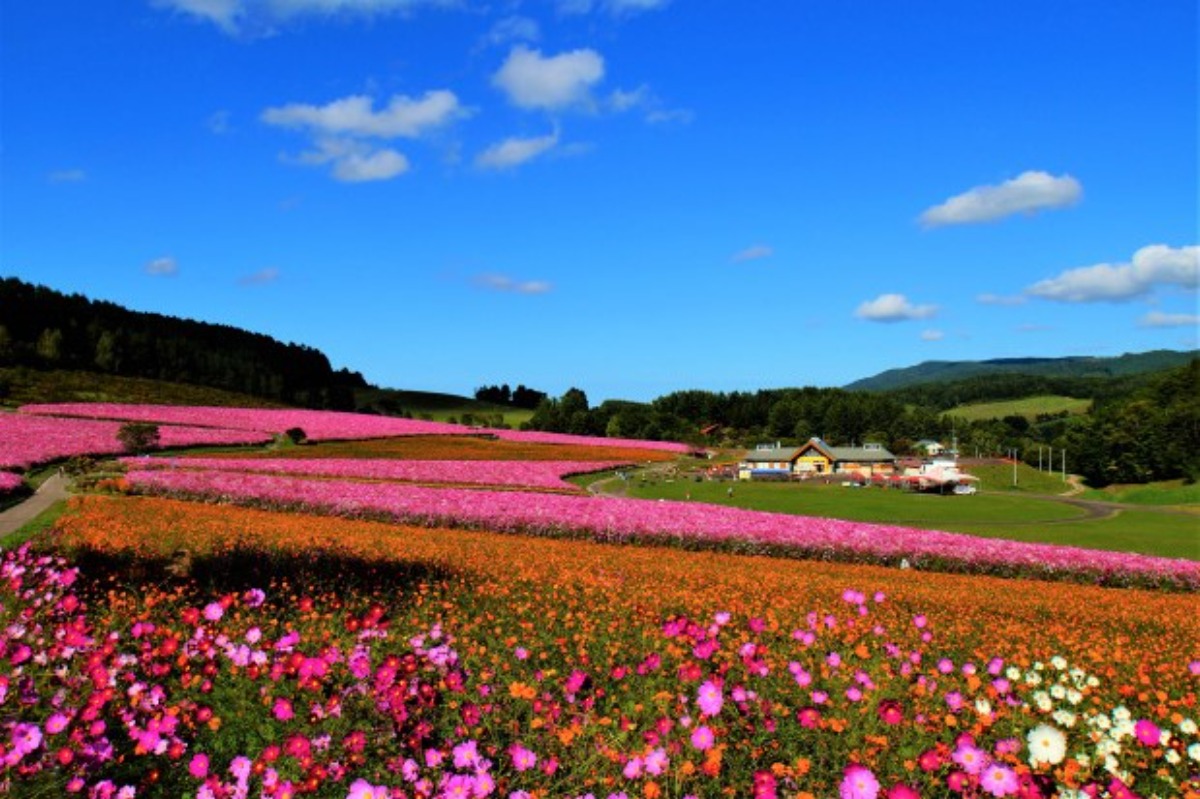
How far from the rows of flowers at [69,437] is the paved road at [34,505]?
376cm

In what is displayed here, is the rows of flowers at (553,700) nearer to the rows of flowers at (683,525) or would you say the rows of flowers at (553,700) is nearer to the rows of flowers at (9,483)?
the rows of flowers at (683,525)

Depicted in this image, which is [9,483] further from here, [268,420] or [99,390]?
[99,390]

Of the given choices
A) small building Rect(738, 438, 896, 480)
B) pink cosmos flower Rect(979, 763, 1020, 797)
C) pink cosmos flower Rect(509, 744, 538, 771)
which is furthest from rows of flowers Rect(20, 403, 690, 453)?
pink cosmos flower Rect(979, 763, 1020, 797)

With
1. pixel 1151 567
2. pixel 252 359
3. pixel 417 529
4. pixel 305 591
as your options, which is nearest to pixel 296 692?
pixel 305 591

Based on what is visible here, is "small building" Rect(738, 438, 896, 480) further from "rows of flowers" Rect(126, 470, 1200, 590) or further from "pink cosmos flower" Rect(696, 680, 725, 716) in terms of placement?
"pink cosmos flower" Rect(696, 680, 725, 716)

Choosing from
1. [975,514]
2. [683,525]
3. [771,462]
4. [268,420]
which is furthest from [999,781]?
[771,462]

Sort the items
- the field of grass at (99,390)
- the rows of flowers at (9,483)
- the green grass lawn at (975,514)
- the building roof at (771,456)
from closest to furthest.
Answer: the rows of flowers at (9,483)
the green grass lawn at (975,514)
the field of grass at (99,390)
the building roof at (771,456)

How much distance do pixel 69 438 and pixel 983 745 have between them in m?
51.5

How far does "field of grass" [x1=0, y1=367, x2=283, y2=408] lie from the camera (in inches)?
2899

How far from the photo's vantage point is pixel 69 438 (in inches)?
1800

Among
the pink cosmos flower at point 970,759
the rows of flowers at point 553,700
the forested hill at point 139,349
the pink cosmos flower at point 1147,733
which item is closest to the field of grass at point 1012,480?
the rows of flowers at point 553,700

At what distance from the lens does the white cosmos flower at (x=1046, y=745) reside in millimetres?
4148

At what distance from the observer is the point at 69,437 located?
4609cm

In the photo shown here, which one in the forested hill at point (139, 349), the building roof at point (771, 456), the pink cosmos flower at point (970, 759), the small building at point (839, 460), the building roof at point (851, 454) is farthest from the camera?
the forested hill at point (139, 349)
